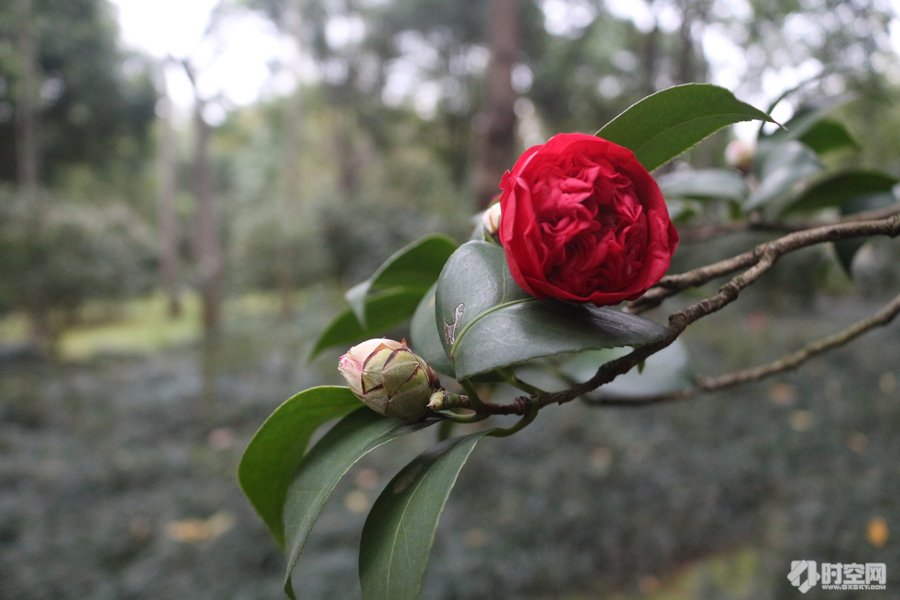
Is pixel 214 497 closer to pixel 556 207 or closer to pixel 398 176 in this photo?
pixel 556 207

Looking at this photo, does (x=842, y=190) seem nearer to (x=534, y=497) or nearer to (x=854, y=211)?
(x=854, y=211)

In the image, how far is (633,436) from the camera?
2797mm

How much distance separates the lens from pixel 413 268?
20.8 inches

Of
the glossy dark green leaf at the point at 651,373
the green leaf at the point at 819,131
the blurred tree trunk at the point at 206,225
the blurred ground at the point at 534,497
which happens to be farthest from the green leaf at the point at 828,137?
the blurred tree trunk at the point at 206,225

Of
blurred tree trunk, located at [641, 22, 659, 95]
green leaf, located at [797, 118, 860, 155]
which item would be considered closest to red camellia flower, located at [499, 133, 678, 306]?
green leaf, located at [797, 118, 860, 155]

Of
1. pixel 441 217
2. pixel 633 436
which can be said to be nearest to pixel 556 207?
pixel 633 436

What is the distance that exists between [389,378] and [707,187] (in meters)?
0.47

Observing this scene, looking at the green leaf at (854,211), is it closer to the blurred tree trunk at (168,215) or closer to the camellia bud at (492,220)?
the camellia bud at (492,220)

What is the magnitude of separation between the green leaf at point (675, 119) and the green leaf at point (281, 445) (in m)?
0.25

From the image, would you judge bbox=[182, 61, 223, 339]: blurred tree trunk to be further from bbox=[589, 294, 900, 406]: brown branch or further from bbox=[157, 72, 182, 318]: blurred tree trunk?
bbox=[589, 294, 900, 406]: brown branch

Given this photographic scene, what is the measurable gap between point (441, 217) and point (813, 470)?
8.76ft

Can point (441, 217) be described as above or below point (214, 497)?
above

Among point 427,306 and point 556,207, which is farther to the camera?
point 427,306

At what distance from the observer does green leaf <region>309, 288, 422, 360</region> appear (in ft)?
1.84
